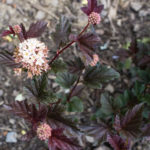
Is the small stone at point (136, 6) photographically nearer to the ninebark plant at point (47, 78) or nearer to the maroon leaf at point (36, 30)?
the ninebark plant at point (47, 78)

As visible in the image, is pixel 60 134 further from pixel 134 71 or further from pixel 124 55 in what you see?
pixel 134 71

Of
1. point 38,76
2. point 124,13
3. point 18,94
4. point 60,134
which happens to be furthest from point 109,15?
point 60,134

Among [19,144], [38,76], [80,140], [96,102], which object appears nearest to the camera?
[38,76]

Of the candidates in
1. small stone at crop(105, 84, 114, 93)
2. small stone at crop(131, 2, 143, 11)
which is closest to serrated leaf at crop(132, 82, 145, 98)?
small stone at crop(105, 84, 114, 93)

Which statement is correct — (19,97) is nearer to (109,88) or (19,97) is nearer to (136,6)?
(109,88)

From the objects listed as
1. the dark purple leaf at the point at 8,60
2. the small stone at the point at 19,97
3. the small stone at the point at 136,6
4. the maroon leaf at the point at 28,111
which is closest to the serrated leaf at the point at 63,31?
the dark purple leaf at the point at 8,60
